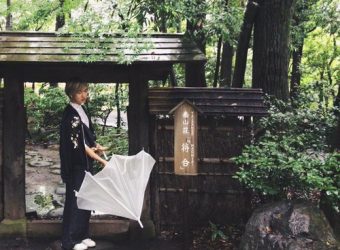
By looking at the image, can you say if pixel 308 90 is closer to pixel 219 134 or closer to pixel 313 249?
pixel 219 134

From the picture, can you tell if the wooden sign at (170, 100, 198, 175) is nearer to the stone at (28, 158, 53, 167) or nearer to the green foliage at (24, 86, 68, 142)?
the green foliage at (24, 86, 68, 142)

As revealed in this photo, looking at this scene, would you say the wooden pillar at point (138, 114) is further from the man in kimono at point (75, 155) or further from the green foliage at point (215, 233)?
the green foliage at point (215, 233)

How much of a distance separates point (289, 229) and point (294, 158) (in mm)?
1040

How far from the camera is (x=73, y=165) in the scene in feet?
20.4

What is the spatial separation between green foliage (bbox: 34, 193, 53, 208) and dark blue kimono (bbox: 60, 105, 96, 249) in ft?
10.9

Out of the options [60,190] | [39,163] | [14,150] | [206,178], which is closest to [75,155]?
[14,150]

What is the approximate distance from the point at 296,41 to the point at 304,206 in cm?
976

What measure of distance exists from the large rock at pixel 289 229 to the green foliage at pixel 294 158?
0.26 metres

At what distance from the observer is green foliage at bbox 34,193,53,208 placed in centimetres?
960

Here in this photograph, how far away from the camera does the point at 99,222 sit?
7211 mm

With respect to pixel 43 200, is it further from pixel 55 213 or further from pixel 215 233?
pixel 215 233

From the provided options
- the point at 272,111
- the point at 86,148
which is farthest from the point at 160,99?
the point at 272,111

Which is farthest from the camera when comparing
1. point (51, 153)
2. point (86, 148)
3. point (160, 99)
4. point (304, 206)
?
point (51, 153)

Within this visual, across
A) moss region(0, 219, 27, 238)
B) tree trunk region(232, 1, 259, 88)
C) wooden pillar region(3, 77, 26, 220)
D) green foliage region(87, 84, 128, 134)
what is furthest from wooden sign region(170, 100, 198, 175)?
green foliage region(87, 84, 128, 134)
